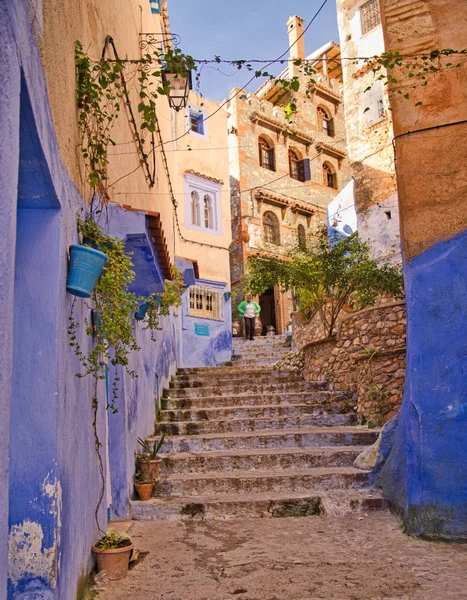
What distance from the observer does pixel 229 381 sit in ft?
34.2

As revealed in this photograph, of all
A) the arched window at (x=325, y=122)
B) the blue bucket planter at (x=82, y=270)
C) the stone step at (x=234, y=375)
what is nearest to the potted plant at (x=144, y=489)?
the blue bucket planter at (x=82, y=270)

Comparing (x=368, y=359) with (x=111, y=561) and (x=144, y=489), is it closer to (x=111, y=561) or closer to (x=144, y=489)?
(x=144, y=489)

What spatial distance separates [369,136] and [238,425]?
1624 cm

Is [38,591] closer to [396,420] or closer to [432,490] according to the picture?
[432,490]

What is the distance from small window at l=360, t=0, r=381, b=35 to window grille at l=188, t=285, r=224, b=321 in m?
12.4

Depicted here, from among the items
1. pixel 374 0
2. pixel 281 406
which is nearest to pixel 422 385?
pixel 281 406

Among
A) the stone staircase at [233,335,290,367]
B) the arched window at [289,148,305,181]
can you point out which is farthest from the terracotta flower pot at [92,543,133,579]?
the arched window at [289,148,305,181]

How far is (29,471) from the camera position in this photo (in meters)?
2.96

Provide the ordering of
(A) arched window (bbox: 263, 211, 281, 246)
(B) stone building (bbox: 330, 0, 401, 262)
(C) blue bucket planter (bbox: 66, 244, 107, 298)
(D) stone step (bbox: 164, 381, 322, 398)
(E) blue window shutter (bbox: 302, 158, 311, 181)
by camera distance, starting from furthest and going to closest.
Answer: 1. (E) blue window shutter (bbox: 302, 158, 311, 181)
2. (A) arched window (bbox: 263, 211, 281, 246)
3. (B) stone building (bbox: 330, 0, 401, 262)
4. (D) stone step (bbox: 164, 381, 322, 398)
5. (C) blue bucket planter (bbox: 66, 244, 107, 298)

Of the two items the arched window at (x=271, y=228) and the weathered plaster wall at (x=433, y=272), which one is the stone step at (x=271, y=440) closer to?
the weathered plaster wall at (x=433, y=272)

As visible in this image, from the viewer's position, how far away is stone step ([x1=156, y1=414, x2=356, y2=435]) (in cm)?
805

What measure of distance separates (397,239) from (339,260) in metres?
7.78

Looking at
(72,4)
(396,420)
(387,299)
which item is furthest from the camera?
(387,299)

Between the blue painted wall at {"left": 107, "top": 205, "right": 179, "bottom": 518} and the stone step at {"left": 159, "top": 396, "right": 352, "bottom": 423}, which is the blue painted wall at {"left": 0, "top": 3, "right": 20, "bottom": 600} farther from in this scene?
the stone step at {"left": 159, "top": 396, "right": 352, "bottom": 423}
